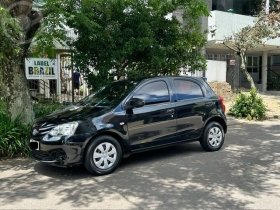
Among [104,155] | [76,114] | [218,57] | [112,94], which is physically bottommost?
[104,155]

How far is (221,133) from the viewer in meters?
7.13

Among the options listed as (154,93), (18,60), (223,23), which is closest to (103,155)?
(154,93)

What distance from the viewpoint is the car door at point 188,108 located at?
20.9 ft

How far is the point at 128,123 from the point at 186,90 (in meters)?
1.64

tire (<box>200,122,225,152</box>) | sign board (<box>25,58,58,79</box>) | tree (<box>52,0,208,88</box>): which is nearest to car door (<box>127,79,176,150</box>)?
tire (<box>200,122,225,152</box>)

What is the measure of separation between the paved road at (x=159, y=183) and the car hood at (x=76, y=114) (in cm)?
91

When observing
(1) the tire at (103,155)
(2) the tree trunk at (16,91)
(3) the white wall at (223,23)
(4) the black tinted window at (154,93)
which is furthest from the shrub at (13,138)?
(3) the white wall at (223,23)

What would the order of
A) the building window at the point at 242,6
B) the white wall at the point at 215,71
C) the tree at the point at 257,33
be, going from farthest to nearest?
1. the building window at the point at 242,6
2. the white wall at the point at 215,71
3. the tree at the point at 257,33

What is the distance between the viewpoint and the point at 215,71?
1589cm

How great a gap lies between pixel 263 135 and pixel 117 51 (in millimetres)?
4593

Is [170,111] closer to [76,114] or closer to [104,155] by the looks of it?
[104,155]

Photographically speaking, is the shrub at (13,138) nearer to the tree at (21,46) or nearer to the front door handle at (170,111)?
the tree at (21,46)

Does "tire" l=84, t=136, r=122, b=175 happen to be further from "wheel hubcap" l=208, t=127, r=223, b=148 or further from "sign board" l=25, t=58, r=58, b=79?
"sign board" l=25, t=58, r=58, b=79

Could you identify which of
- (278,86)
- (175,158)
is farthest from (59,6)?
(278,86)
